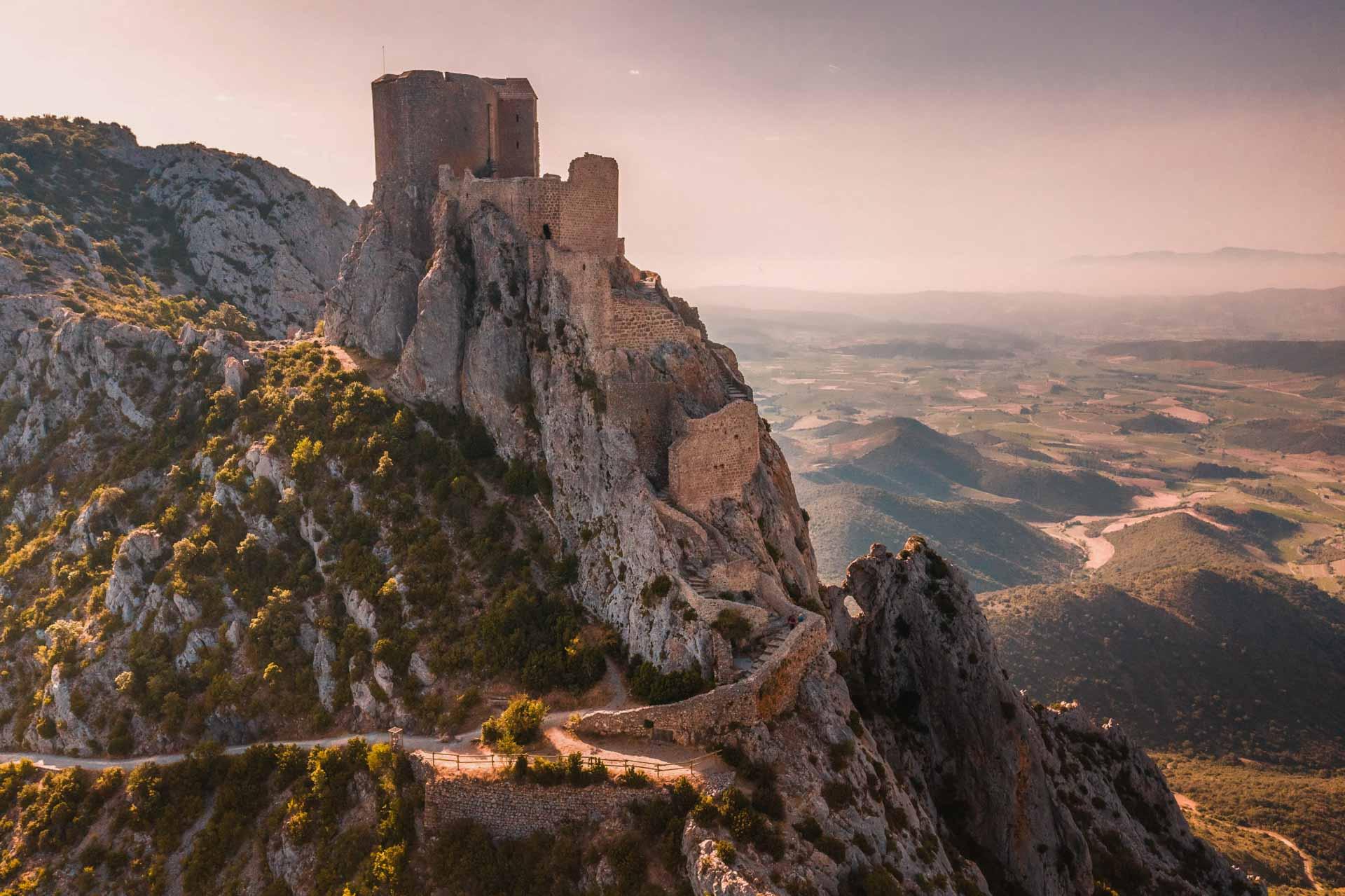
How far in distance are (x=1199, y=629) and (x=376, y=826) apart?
151285mm

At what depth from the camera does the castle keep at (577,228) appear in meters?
48.9

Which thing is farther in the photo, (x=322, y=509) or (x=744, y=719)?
(x=322, y=509)

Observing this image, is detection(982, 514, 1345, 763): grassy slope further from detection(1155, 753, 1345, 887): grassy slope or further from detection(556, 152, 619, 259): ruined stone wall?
detection(556, 152, 619, 259): ruined stone wall

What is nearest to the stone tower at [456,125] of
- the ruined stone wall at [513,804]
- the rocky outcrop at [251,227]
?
the ruined stone wall at [513,804]

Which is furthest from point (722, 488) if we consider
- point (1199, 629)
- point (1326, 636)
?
point (1326, 636)

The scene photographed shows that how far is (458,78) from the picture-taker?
6022 cm

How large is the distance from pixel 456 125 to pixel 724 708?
48.4 metres

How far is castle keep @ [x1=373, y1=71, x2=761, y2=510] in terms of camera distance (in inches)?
1925

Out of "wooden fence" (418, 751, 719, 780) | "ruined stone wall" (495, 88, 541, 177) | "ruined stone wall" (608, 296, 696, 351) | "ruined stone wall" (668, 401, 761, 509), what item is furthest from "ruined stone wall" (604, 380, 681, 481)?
"ruined stone wall" (495, 88, 541, 177)

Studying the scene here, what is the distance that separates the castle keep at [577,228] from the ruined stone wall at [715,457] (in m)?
0.07

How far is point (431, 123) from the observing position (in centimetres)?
6150

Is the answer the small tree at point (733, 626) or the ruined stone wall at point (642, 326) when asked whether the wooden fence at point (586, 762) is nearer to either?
the small tree at point (733, 626)

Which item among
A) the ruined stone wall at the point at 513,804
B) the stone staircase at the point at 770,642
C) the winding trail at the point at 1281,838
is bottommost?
the winding trail at the point at 1281,838

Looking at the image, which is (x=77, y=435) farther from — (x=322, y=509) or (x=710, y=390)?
(x=710, y=390)
